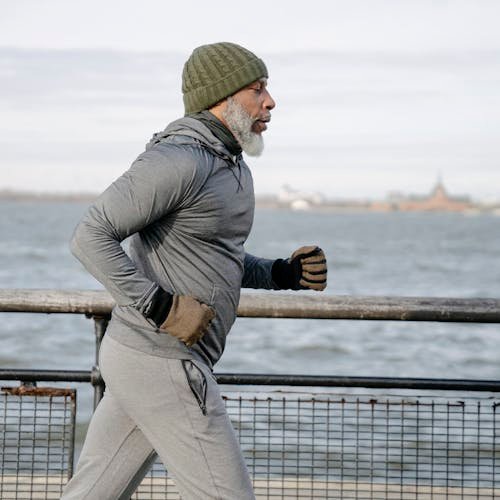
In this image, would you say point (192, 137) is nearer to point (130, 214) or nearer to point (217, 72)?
point (217, 72)

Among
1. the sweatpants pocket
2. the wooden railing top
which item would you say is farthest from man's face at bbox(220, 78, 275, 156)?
the wooden railing top

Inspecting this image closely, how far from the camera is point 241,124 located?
2.96 metres

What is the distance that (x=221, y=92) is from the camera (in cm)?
295

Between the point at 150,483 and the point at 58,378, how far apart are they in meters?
0.61

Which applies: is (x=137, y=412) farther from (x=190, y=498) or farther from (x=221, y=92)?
(x=221, y=92)

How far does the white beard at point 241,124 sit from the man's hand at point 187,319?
481 millimetres

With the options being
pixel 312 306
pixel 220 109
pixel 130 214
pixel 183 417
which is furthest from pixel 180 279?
pixel 312 306

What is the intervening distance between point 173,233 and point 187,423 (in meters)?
0.52

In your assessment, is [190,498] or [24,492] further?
[24,492]

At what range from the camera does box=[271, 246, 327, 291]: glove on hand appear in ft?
10.6

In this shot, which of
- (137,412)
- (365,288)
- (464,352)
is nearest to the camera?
(137,412)

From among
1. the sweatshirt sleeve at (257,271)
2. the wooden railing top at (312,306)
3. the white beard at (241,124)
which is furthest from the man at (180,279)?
the wooden railing top at (312,306)

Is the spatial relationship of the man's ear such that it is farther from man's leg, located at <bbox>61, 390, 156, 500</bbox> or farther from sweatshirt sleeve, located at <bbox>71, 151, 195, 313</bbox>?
man's leg, located at <bbox>61, 390, 156, 500</bbox>

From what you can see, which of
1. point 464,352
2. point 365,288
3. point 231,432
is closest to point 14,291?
point 231,432
